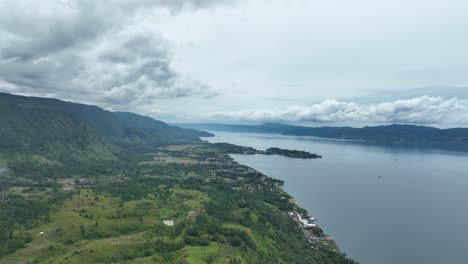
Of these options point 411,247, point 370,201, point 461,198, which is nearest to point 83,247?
point 411,247

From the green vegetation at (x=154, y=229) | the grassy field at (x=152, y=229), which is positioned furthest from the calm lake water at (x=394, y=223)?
the grassy field at (x=152, y=229)

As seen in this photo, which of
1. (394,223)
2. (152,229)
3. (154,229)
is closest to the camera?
(154,229)

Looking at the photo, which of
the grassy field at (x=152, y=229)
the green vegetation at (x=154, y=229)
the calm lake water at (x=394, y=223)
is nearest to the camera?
the grassy field at (x=152, y=229)

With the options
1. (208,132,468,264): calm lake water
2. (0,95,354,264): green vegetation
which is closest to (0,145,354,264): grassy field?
(0,95,354,264): green vegetation

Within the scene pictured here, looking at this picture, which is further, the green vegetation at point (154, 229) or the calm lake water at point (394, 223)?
the calm lake water at point (394, 223)

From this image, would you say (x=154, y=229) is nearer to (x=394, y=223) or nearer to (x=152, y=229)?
(x=152, y=229)

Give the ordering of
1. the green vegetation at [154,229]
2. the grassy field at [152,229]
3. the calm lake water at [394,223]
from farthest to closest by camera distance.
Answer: the calm lake water at [394,223] < the green vegetation at [154,229] < the grassy field at [152,229]

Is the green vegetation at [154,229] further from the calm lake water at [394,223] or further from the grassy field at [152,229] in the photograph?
the calm lake water at [394,223]

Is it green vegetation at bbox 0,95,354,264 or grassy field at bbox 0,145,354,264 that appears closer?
grassy field at bbox 0,145,354,264

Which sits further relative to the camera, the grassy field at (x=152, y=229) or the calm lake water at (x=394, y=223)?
the calm lake water at (x=394, y=223)

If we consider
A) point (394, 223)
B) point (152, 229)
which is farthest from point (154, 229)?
point (394, 223)

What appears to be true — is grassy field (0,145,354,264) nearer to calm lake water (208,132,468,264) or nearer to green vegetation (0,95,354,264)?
green vegetation (0,95,354,264)
